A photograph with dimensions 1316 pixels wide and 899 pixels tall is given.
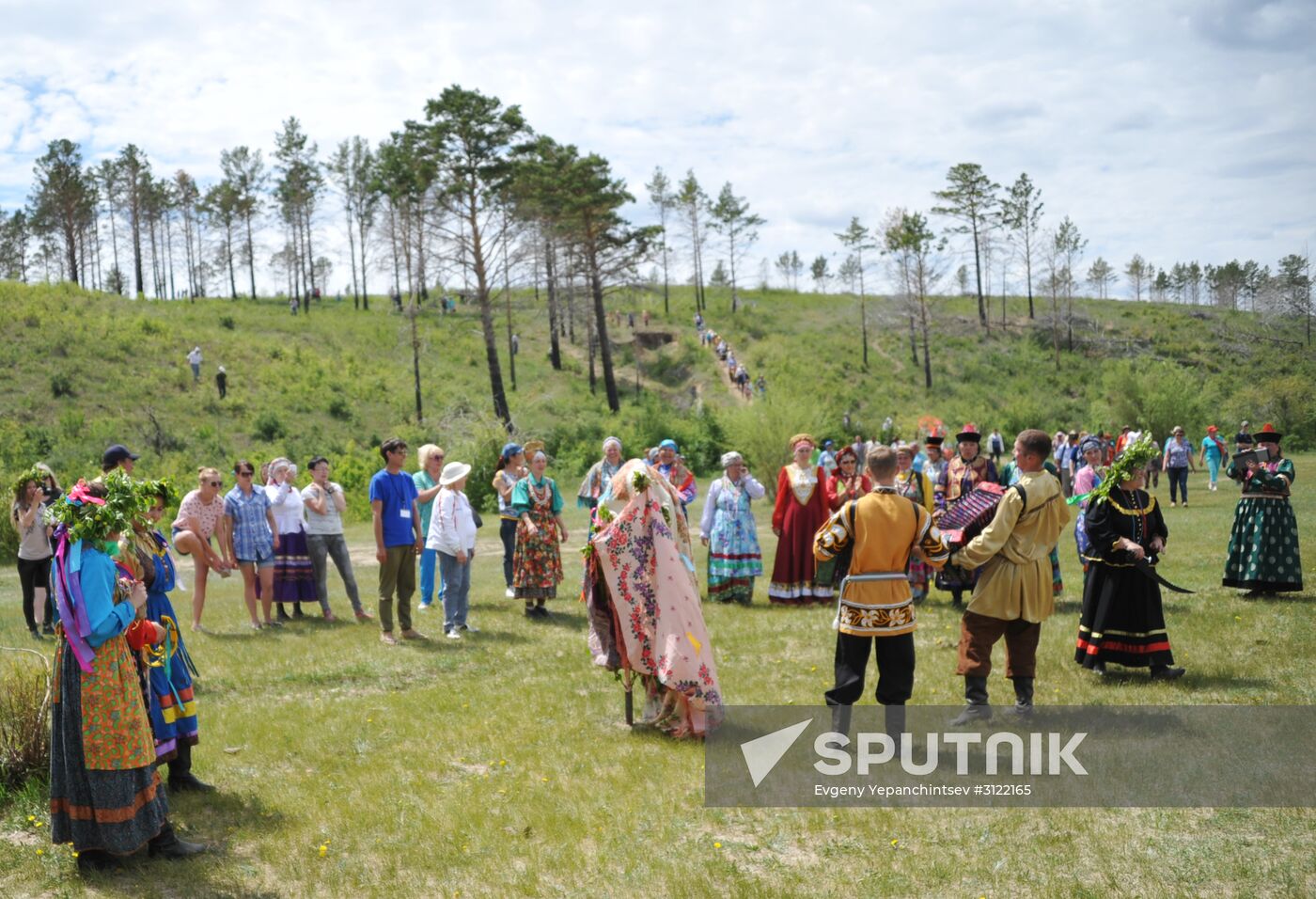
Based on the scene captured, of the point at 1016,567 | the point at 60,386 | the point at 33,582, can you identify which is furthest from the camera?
the point at 60,386

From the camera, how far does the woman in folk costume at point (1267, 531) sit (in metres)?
10.5

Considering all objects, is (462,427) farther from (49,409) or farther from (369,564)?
(369,564)

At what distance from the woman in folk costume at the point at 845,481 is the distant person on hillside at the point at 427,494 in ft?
15.5

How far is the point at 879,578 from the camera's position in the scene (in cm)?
588

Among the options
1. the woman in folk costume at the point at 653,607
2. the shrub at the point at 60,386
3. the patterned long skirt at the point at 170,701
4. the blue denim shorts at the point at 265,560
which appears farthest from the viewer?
the shrub at the point at 60,386

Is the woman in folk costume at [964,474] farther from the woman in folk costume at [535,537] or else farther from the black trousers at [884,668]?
the woman in folk costume at [535,537]

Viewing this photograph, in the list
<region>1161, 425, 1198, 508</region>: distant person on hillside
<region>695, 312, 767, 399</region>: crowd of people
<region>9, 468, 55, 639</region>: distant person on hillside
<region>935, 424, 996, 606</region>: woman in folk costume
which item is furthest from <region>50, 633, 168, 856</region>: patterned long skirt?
<region>695, 312, 767, 399</region>: crowd of people

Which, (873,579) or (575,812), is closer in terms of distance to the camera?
(575,812)

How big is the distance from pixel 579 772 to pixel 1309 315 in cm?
1435

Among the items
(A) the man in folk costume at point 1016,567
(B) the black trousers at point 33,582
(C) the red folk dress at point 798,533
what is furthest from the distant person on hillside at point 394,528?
(A) the man in folk costume at point 1016,567

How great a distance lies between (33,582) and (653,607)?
8228 millimetres

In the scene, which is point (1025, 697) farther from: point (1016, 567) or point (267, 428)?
point (267, 428)

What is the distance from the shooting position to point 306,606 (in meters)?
13.0

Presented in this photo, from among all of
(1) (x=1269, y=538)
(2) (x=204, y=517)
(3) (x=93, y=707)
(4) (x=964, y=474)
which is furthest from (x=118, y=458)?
(1) (x=1269, y=538)
